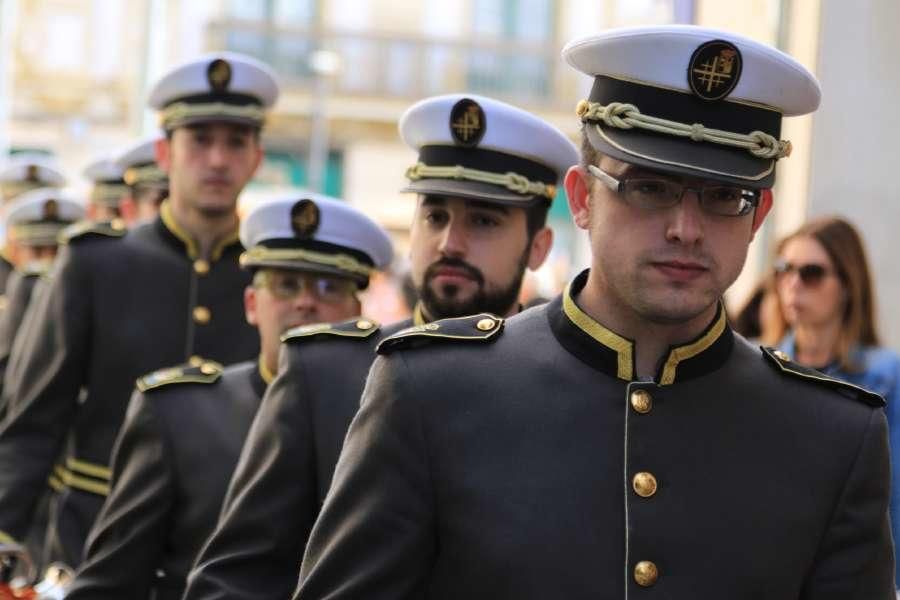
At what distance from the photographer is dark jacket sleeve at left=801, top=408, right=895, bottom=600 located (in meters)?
3.35

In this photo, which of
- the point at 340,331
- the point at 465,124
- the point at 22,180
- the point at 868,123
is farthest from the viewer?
the point at 22,180

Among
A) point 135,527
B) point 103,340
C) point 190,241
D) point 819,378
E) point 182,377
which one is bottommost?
point 135,527

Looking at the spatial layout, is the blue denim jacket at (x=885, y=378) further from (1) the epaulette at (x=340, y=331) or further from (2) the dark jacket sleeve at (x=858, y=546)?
(2) the dark jacket sleeve at (x=858, y=546)

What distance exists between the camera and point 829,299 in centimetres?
666

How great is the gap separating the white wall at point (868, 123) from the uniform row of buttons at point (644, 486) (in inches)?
192

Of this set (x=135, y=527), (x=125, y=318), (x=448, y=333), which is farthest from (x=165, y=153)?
(x=448, y=333)

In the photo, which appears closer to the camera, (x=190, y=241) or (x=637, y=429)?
(x=637, y=429)

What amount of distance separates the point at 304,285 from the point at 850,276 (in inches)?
80.8

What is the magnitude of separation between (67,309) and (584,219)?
3.56 m

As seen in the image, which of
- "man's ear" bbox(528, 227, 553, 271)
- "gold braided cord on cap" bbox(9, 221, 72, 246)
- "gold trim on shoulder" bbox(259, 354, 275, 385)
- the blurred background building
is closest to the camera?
"man's ear" bbox(528, 227, 553, 271)

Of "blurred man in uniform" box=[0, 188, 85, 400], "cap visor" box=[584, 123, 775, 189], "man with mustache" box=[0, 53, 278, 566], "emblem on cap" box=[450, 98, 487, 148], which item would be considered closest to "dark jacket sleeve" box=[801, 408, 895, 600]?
"cap visor" box=[584, 123, 775, 189]

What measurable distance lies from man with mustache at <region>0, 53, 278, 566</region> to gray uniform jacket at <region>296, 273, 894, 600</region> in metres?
3.30

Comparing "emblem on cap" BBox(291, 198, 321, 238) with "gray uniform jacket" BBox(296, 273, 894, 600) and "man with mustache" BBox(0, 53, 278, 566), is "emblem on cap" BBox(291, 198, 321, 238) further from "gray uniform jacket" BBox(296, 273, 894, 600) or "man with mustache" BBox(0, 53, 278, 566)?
"gray uniform jacket" BBox(296, 273, 894, 600)

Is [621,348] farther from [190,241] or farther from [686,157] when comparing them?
[190,241]
